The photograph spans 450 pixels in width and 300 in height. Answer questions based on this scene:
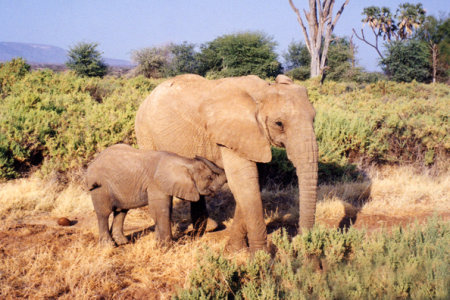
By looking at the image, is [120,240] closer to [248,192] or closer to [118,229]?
[118,229]

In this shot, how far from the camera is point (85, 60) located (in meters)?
29.5

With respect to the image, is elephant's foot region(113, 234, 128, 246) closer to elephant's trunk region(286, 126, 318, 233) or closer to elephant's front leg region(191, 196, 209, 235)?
elephant's front leg region(191, 196, 209, 235)

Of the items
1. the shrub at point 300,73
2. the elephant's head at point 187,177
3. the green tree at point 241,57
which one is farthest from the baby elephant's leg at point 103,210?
the shrub at point 300,73

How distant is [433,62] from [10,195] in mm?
38845

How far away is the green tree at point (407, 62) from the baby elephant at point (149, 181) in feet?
112

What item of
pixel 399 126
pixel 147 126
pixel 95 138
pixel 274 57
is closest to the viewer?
pixel 147 126

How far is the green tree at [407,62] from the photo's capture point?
117 ft

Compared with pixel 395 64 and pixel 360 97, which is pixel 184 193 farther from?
pixel 395 64

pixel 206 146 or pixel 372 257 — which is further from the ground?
pixel 206 146

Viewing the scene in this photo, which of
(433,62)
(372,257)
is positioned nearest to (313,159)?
(372,257)

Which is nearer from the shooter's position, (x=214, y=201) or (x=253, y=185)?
(x=253, y=185)

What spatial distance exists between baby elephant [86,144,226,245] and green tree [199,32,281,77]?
24.4 metres

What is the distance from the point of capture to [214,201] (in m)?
7.86

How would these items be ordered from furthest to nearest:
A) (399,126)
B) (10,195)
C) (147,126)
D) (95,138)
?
(399,126) → (95,138) → (10,195) → (147,126)
